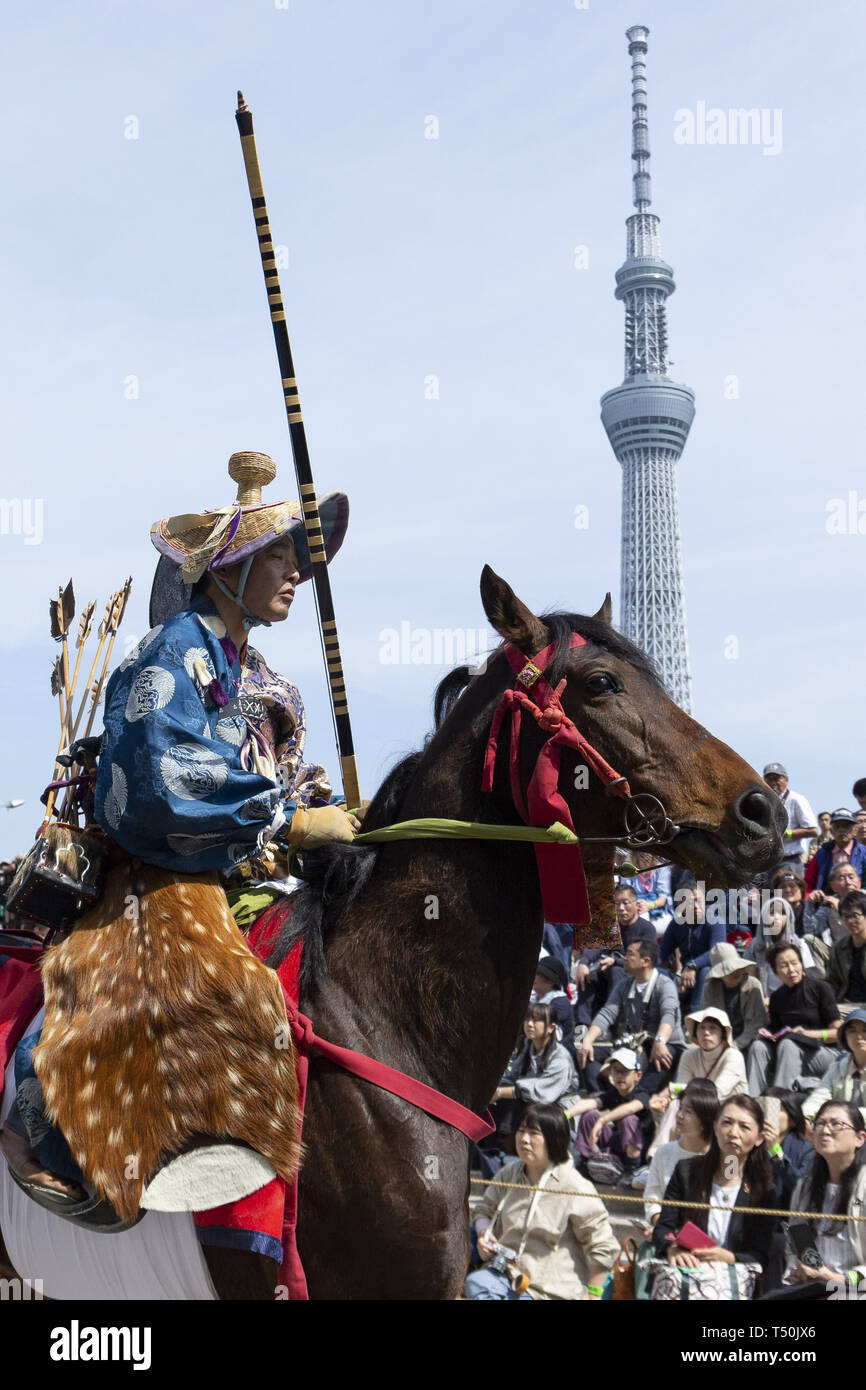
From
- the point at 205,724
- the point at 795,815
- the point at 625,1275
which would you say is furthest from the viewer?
the point at 795,815

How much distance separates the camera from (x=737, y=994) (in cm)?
1093

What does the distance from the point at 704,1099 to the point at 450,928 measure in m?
5.05

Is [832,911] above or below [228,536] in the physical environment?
below

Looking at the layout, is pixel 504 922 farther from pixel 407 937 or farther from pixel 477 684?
pixel 477 684

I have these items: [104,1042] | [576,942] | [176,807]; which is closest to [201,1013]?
[104,1042]

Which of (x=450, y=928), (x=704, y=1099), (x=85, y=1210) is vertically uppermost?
(x=450, y=928)

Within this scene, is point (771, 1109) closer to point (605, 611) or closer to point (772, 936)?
point (772, 936)

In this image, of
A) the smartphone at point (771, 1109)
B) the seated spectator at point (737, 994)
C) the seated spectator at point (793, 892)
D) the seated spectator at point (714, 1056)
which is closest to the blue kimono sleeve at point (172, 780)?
the smartphone at point (771, 1109)

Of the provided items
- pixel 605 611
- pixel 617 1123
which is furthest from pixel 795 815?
pixel 605 611

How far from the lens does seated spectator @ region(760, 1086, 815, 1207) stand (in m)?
8.42

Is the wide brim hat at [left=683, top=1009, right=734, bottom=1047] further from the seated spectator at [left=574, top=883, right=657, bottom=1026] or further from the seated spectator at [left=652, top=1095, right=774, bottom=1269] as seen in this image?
the seated spectator at [left=574, top=883, right=657, bottom=1026]

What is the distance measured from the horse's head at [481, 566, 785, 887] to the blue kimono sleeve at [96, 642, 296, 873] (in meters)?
0.85

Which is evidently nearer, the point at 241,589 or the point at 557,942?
the point at 241,589

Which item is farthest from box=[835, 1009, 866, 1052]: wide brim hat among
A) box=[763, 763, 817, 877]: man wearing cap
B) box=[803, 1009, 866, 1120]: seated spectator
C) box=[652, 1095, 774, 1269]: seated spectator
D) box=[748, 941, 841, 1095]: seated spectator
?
box=[763, 763, 817, 877]: man wearing cap
